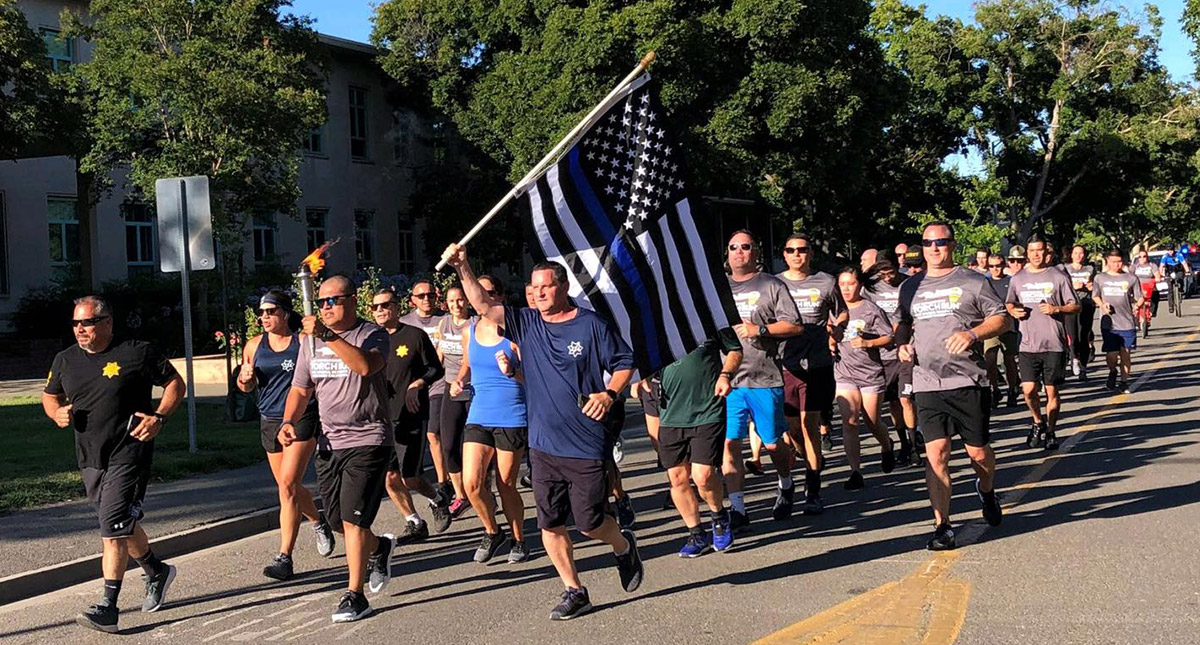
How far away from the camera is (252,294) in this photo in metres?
27.9

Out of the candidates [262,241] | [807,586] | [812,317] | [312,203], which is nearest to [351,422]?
[807,586]

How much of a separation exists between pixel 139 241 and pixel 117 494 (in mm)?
27030

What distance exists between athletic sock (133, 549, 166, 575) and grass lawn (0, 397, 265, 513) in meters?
3.88

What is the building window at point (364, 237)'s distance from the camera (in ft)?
124

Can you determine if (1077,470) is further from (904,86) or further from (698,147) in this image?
(904,86)

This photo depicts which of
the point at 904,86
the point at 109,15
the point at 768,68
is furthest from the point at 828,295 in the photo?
the point at 904,86

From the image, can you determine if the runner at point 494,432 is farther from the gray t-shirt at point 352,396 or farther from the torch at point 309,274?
the torch at point 309,274

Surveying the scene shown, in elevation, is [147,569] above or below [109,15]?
below

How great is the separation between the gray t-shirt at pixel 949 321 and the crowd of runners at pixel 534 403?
0.01m

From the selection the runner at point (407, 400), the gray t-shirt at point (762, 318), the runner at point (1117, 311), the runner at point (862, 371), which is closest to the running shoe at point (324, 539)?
the runner at point (407, 400)

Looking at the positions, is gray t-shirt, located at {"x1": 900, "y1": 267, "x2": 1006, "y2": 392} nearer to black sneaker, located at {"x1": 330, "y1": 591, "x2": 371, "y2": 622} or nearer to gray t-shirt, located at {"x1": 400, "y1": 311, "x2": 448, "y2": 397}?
black sneaker, located at {"x1": 330, "y1": 591, "x2": 371, "y2": 622}

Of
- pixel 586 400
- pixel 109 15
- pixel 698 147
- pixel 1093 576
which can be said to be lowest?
pixel 1093 576

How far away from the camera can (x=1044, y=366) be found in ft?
42.3

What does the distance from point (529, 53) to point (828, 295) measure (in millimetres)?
23593
